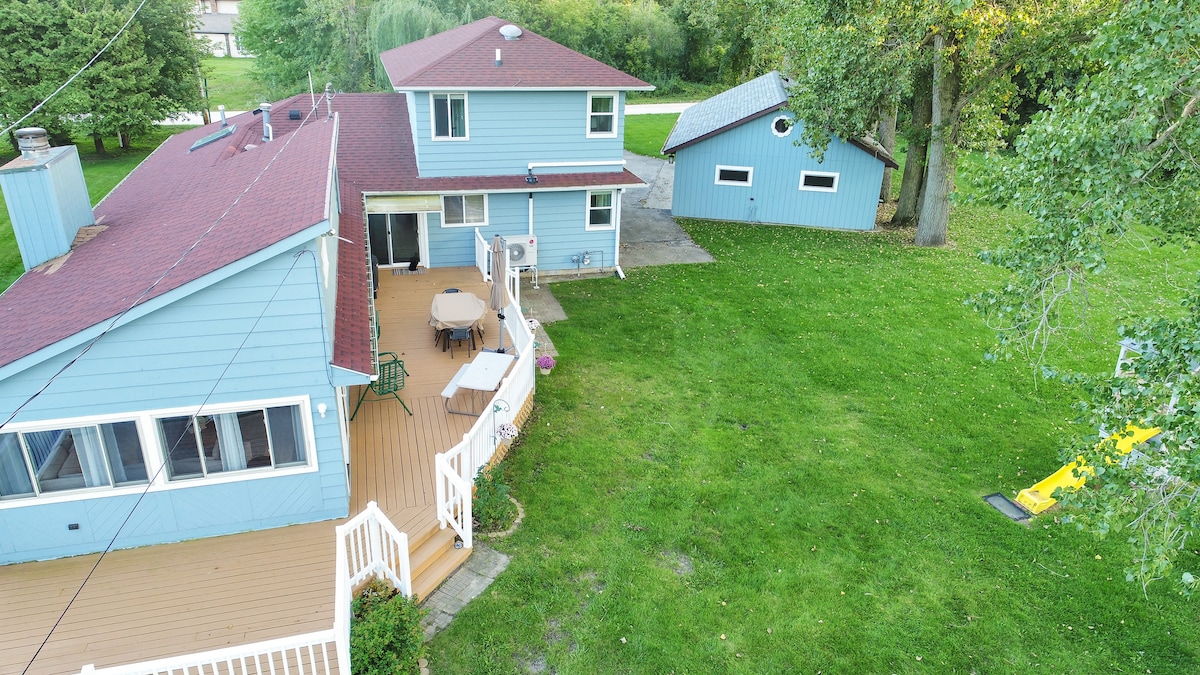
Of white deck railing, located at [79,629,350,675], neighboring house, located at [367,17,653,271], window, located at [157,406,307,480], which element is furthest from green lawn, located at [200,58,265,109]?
white deck railing, located at [79,629,350,675]

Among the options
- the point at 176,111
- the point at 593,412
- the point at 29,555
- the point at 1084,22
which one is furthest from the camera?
the point at 176,111

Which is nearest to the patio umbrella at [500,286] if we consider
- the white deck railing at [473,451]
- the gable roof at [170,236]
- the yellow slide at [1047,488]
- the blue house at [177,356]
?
the white deck railing at [473,451]

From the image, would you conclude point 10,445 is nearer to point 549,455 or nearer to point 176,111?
point 549,455

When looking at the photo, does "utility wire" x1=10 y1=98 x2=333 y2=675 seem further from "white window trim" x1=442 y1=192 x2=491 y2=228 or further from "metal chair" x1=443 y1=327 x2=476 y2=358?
"white window trim" x1=442 y1=192 x2=491 y2=228

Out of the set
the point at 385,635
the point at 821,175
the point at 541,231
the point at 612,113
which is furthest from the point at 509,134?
the point at 385,635

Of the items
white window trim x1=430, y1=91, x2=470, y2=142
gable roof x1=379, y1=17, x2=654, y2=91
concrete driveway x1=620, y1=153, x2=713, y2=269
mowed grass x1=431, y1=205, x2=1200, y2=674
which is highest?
gable roof x1=379, y1=17, x2=654, y2=91

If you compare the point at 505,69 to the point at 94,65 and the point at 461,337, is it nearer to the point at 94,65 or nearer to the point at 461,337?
the point at 461,337

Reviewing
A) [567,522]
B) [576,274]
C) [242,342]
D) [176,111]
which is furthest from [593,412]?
[176,111]
